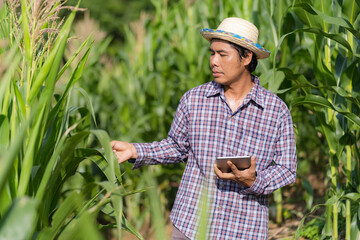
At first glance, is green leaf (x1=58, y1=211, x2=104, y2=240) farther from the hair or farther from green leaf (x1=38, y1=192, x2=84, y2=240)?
the hair

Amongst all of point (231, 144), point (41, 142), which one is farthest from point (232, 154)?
point (41, 142)

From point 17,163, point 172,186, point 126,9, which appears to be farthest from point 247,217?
point 126,9

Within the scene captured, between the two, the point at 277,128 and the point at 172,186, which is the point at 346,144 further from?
the point at 172,186

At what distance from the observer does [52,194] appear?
2.00 m

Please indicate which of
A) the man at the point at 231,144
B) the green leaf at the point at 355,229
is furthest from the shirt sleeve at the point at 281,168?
the green leaf at the point at 355,229

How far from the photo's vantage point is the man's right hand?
230cm

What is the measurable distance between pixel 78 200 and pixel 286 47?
→ 220cm

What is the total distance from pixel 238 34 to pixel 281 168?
0.60 m

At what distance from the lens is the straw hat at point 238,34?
2.33m

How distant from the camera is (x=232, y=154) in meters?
2.33

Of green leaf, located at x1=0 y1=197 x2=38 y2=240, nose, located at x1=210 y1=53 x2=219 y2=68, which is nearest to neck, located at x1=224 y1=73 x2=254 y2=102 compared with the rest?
nose, located at x1=210 y1=53 x2=219 y2=68

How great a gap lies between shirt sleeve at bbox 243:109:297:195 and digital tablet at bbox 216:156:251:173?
0.35 ft

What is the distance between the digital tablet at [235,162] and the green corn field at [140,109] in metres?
0.34

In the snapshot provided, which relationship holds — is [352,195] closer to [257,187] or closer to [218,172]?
[257,187]
